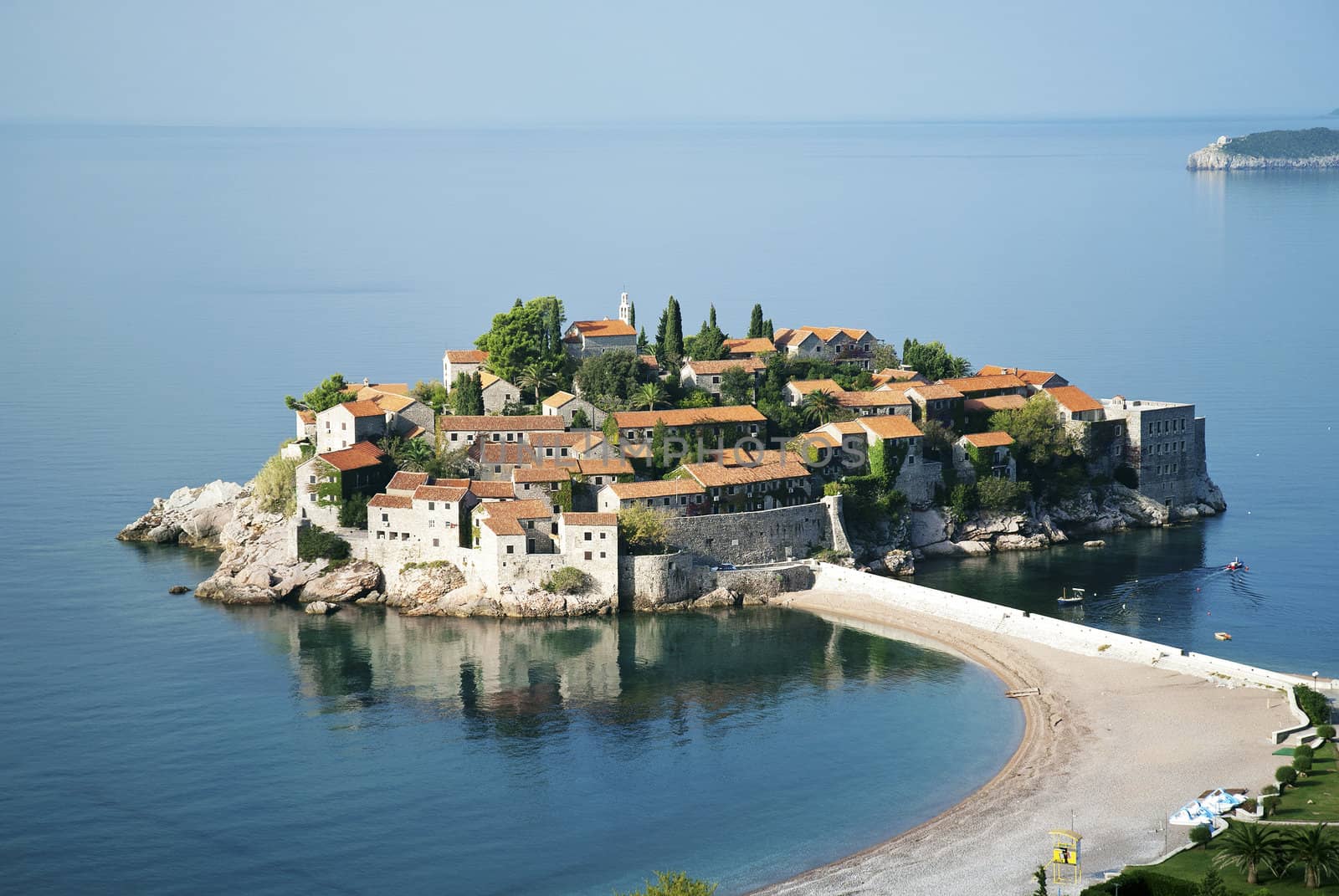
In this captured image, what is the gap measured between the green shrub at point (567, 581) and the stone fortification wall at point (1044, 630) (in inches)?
388

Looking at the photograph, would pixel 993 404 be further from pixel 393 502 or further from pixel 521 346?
pixel 393 502

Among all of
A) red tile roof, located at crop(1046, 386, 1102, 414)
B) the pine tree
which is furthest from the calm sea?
the pine tree

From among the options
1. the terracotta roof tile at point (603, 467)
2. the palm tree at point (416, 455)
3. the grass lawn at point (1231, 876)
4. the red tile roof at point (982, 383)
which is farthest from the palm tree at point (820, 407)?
the grass lawn at point (1231, 876)

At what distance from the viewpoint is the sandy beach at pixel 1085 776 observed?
43.2 m

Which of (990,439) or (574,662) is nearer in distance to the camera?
(574,662)

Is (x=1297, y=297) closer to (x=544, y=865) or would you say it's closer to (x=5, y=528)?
(x=5, y=528)

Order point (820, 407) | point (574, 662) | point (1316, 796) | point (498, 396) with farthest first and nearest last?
point (820, 407)
point (498, 396)
point (574, 662)
point (1316, 796)

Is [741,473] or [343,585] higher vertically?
[741,473]

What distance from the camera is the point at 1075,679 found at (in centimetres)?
5744

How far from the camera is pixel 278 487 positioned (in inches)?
2908

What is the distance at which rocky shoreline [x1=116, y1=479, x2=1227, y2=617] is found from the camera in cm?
6688

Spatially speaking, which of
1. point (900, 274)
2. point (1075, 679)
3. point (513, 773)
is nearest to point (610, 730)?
point (513, 773)

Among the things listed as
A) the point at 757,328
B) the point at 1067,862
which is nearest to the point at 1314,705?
the point at 1067,862

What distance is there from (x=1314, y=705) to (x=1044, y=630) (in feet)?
42.4
